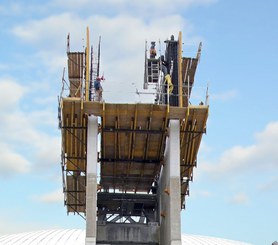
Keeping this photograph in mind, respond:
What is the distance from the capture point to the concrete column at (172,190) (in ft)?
94.8

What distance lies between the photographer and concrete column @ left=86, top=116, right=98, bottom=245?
93.4 ft

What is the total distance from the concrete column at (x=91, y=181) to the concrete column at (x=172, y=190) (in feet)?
13.3

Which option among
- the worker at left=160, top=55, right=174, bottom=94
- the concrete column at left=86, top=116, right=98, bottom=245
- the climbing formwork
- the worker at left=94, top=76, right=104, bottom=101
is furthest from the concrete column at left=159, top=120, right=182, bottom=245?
the worker at left=94, top=76, right=104, bottom=101

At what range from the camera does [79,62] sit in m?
35.1

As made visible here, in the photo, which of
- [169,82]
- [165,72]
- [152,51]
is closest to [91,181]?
[169,82]

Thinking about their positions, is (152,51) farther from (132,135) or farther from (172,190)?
(172,190)

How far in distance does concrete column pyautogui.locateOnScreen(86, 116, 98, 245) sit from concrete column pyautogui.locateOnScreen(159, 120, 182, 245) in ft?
13.3

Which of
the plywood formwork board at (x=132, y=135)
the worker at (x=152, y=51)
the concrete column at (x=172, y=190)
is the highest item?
the worker at (x=152, y=51)

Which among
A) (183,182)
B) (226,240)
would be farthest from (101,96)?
(226,240)

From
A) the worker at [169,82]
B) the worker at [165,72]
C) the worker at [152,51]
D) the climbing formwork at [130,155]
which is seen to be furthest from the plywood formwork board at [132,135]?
the worker at [152,51]

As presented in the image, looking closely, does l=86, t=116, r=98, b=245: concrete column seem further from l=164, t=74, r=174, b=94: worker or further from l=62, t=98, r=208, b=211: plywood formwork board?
l=164, t=74, r=174, b=94: worker

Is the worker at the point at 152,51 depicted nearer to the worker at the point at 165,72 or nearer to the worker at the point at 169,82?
the worker at the point at 165,72

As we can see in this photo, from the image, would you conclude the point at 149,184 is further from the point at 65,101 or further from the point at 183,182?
the point at 65,101

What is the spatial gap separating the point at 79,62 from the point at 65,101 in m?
6.18
